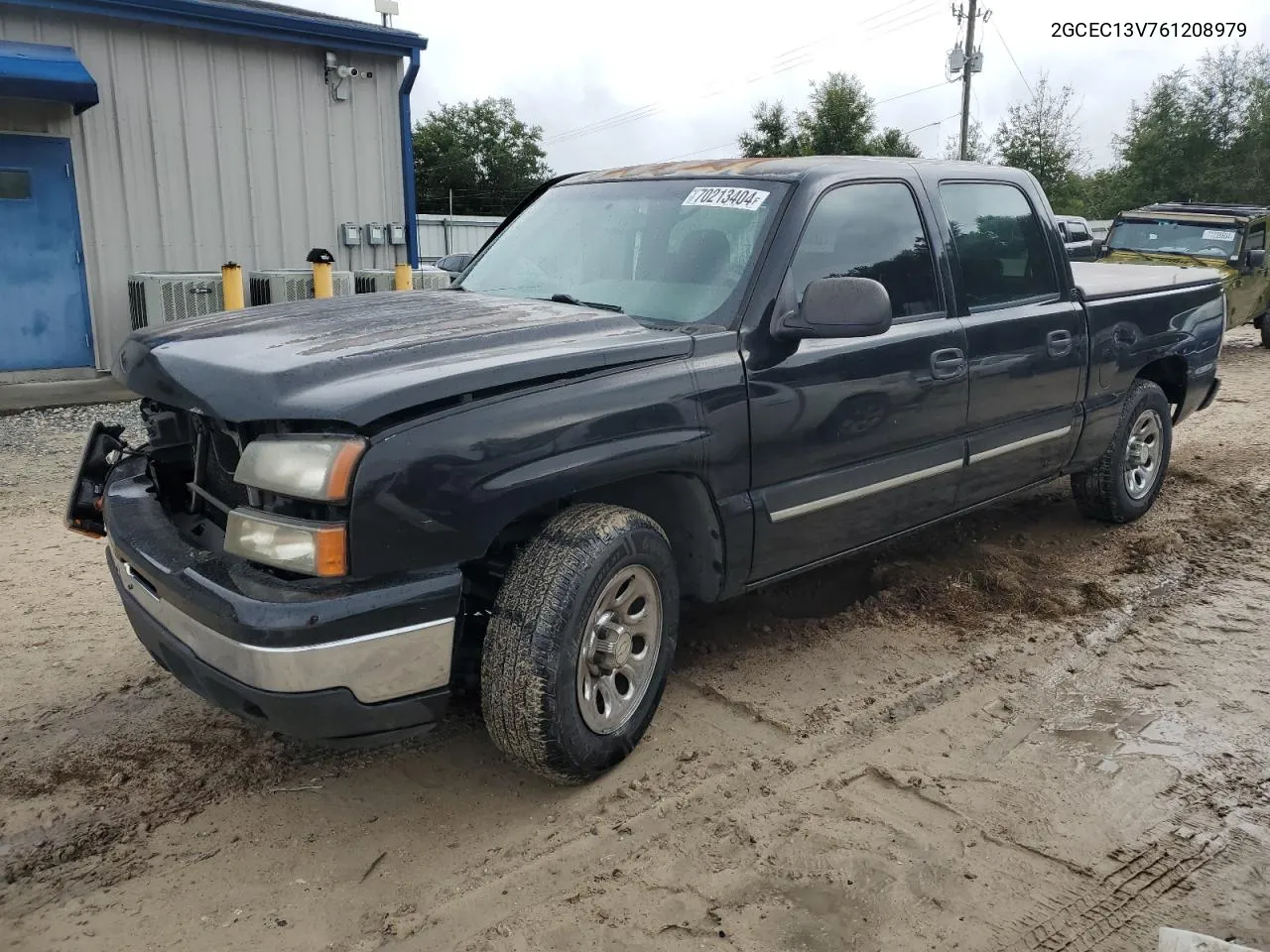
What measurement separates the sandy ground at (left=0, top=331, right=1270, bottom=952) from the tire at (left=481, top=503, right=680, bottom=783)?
0.67ft

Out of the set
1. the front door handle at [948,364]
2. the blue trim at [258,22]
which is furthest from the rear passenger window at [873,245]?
the blue trim at [258,22]

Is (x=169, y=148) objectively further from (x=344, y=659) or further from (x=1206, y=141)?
(x=1206, y=141)

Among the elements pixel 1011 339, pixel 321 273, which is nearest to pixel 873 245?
pixel 1011 339

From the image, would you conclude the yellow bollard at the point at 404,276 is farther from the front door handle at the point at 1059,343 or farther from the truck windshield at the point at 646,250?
the front door handle at the point at 1059,343

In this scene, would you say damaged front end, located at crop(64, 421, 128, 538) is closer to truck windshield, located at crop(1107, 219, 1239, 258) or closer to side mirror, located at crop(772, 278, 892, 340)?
side mirror, located at crop(772, 278, 892, 340)

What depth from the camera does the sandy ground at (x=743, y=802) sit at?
8.22 feet

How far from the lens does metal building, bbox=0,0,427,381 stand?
1004cm

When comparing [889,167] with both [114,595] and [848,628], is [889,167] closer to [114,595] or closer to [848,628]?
[848,628]

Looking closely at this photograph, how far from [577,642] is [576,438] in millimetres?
557

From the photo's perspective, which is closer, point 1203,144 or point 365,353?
point 365,353

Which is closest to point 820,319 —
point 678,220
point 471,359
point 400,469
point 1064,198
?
point 678,220

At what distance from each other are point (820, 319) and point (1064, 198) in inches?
1599

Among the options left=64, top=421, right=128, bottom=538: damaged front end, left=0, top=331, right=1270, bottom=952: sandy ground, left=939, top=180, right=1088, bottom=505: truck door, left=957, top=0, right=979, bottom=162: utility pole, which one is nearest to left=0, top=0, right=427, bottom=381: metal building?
left=0, top=331, right=1270, bottom=952: sandy ground

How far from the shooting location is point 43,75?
9.18 meters
